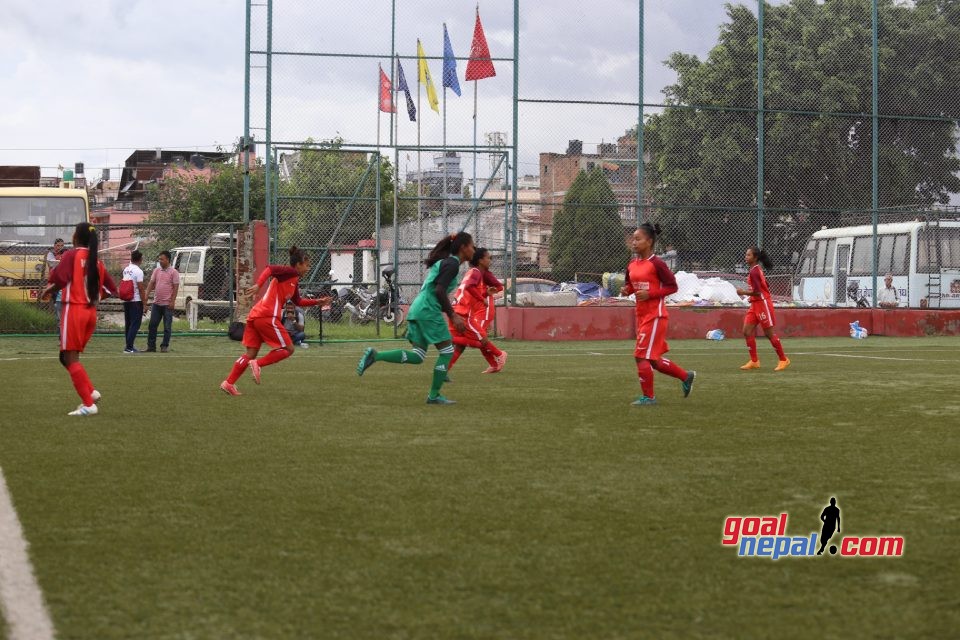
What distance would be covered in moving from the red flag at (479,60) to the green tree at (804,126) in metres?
3.47

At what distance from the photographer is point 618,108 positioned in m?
27.0

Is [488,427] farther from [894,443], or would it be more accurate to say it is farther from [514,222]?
[514,222]

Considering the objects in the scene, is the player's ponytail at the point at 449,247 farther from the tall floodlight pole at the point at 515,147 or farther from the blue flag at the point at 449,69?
the blue flag at the point at 449,69

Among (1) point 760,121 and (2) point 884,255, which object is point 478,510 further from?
(2) point 884,255

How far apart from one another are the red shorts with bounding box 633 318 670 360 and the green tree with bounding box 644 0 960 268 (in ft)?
50.4

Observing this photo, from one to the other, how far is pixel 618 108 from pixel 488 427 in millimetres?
17868

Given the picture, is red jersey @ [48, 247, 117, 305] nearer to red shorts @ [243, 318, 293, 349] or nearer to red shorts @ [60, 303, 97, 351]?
red shorts @ [60, 303, 97, 351]

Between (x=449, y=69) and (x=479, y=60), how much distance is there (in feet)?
5.50

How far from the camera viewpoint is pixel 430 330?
11.9 meters

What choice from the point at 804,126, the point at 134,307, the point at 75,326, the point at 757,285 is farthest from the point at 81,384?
the point at 804,126

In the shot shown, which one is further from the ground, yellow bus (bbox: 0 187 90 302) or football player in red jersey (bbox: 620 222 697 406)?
yellow bus (bbox: 0 187 90 302)

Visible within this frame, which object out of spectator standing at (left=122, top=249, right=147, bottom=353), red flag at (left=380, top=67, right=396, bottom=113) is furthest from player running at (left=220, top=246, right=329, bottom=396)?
red flag at (left=380, top=67, right=396, bottom=113)

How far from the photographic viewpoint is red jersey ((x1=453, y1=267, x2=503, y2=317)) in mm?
15918

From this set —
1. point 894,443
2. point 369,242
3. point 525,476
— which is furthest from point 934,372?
point 369,242
